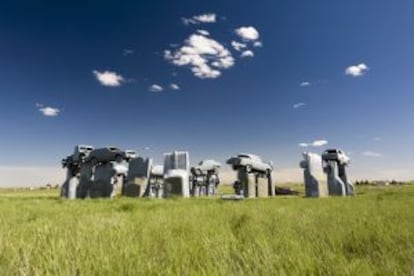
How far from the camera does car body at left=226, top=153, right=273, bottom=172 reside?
24688 millimetres

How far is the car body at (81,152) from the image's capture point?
78.3 feet

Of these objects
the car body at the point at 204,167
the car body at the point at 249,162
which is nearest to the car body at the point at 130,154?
the car body at the point at 249,162

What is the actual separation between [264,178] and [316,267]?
90.4 ft

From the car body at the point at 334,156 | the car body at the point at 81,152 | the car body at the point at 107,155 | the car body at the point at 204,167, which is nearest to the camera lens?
the car body at the point at 107,155

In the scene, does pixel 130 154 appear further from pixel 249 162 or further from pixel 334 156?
pixel 334 156

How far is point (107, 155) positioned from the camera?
898 inches

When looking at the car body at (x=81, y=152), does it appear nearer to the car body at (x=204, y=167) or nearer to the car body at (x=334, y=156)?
the car body at (x=204, y=167)

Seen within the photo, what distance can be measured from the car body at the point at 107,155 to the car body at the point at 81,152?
54 centimetres

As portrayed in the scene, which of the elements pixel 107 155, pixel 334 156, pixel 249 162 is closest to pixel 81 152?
pixel 107 155

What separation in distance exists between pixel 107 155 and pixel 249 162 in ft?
36.3

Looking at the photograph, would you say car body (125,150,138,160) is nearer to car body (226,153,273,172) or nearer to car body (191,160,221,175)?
car body (226,153,273,172)

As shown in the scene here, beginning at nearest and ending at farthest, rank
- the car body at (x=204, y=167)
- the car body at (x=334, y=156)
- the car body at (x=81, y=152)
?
the car body at (x=81, y=152) → the car body at (x=334, y=156) → the car body at (x=204, y=167)

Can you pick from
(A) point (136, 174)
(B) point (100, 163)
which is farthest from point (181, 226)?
(B) point (100, 163)

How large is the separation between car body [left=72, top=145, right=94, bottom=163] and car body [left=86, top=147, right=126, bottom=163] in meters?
0.54
